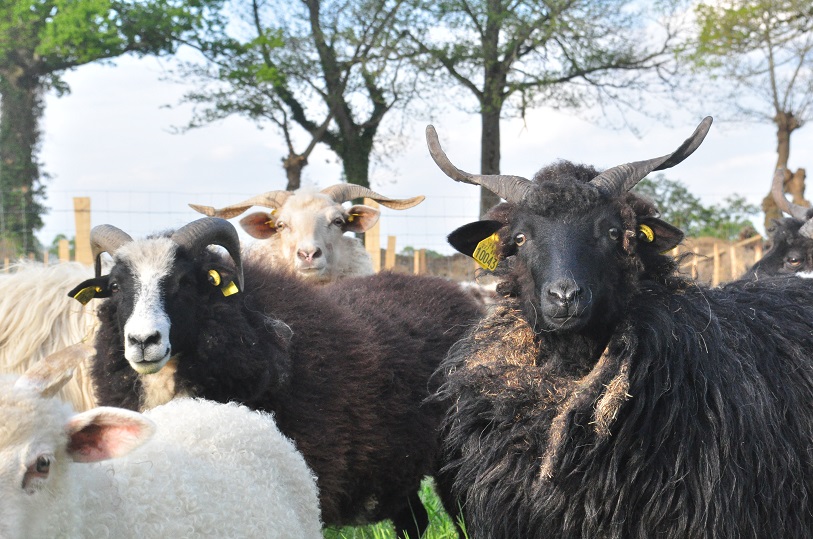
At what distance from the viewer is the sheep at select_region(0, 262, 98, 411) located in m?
5.79

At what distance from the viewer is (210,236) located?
4.67 m

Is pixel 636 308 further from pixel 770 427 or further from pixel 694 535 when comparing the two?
pixel 694 535

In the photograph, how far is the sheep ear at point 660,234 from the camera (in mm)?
3863

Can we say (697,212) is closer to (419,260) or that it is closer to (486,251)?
(419,260)

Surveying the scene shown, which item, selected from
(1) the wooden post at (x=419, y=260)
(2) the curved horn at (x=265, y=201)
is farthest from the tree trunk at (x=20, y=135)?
(2) the curved horn at (x=265, y=201)

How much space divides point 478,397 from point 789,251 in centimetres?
546

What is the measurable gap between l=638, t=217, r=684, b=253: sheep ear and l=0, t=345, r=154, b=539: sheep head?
7.56 ft

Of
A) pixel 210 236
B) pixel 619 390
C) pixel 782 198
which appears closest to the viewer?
pixel 619 390

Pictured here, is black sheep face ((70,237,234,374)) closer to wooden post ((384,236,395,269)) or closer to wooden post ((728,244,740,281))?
wooden post ((384,236,395,269))

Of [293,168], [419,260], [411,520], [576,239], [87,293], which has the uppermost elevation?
[293,168]

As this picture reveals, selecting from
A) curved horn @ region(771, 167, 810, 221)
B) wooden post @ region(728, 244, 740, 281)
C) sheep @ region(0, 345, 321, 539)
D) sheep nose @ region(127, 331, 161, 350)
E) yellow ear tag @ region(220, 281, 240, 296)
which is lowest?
wooden post @ region(728, 244, 740, 281)

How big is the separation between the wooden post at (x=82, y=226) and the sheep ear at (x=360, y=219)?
310 centimetres

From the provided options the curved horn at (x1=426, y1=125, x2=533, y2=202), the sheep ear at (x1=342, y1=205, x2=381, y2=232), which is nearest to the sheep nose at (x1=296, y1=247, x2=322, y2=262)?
the sheep ear at (x1=342, y1=205, x2=381, y2=232)

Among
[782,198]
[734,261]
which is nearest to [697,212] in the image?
[734,261]
